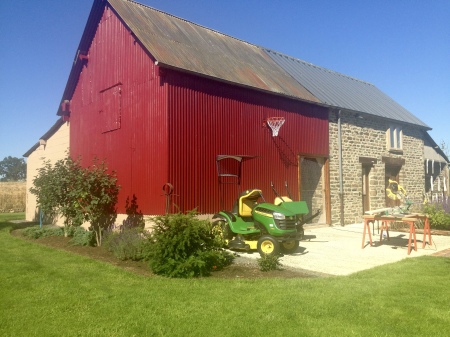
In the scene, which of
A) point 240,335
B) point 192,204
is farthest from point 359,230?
point 240,335

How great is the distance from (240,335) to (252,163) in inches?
379

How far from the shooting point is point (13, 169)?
95.7m

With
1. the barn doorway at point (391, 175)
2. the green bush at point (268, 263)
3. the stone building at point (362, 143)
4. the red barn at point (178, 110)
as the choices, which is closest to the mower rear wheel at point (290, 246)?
the green bush at point (268, 263)

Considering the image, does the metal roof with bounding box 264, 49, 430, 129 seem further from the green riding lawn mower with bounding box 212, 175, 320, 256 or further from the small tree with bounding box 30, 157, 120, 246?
the small tree with bounding box 30, 157, 120, 246

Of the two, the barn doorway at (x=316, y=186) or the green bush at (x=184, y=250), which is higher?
the barn doorway at (x=316, y=186)

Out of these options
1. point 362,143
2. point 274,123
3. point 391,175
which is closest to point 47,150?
point 274,123

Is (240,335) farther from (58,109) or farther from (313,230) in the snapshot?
(58,109)

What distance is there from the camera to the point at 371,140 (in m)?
19.0

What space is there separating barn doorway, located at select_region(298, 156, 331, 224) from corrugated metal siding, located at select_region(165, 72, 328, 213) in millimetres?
996

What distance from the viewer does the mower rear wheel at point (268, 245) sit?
923 cm

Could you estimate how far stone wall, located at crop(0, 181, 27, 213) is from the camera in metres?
31.0

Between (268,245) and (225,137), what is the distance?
4.82m

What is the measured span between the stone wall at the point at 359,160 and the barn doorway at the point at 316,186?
1.12 feet

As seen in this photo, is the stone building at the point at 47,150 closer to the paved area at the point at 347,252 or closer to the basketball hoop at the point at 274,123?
the basketball hoop at the point at 274,123
